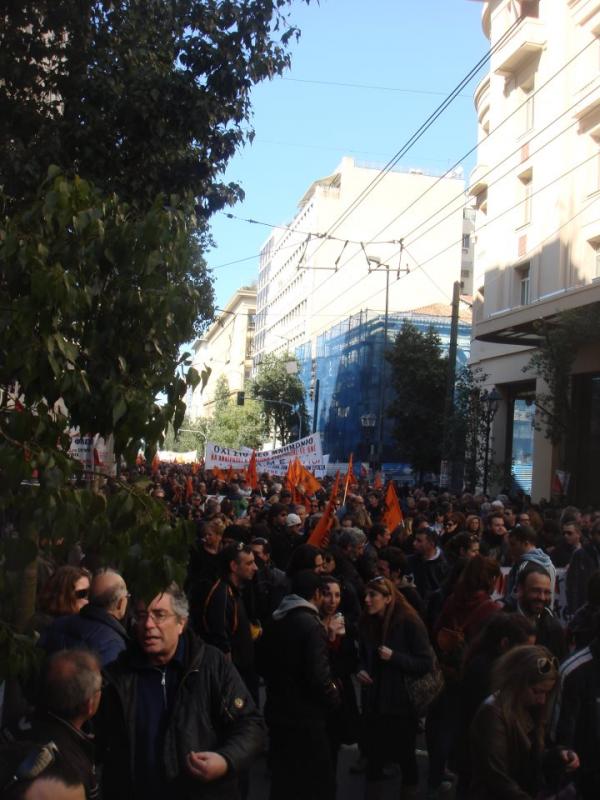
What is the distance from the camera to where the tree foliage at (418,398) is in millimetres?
35969

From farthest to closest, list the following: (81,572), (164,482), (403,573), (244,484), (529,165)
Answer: (529,165) < (164,482) < (244,484) < (403,573) < (81,572)

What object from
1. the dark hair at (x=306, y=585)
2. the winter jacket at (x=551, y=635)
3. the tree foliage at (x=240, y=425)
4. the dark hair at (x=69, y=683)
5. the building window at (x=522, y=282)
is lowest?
the winter jacket at (x=551, y=635)

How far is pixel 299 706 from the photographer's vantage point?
4.87m

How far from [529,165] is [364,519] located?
2036cm

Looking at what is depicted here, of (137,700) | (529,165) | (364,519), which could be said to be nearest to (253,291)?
(529,165)

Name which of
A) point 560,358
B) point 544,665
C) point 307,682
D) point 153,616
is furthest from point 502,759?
point 560,358

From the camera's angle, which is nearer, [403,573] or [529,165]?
[403,573]

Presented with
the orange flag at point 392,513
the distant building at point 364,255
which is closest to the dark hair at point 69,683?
the orange flag at point 392,513

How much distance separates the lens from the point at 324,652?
16.3ft

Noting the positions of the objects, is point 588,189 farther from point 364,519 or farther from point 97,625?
point 97,625

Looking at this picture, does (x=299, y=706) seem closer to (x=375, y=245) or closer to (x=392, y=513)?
(x=392, y=513)

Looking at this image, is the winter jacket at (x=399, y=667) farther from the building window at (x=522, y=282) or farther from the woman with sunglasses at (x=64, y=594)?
the building window at (x=522, y=282)

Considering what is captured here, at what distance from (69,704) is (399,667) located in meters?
2.94

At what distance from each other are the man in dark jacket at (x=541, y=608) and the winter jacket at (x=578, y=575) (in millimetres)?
3604
